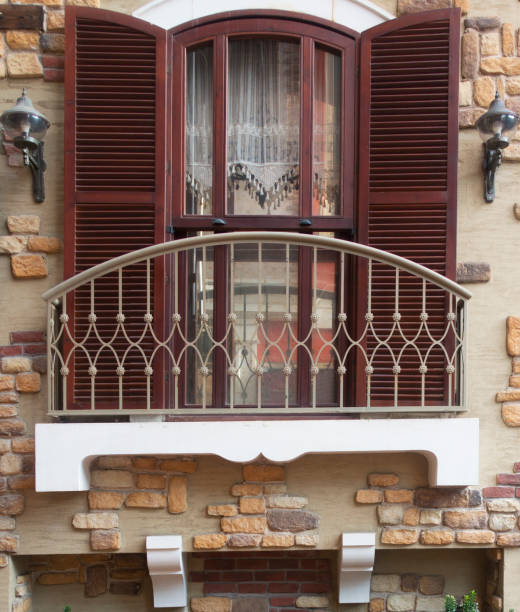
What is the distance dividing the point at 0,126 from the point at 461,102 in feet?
8.50

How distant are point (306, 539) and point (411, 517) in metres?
0.58

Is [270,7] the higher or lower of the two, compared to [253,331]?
higher

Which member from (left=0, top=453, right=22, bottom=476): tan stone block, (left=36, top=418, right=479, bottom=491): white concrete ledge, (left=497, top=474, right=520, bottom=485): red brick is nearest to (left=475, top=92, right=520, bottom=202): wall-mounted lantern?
(left=36, top=418, right=479, bottom=491): white concrete ledge

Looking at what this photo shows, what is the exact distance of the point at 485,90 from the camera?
9.86 feet

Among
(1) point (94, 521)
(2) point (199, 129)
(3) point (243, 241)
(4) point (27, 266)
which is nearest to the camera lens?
(3) point (243, 241)

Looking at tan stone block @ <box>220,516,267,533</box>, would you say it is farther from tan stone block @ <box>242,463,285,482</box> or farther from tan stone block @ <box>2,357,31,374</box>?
tan stone block @ <box>2,357,31,374</box>

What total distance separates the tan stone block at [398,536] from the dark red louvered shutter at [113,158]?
1.52 meters

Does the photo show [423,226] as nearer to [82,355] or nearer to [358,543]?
[358,543]

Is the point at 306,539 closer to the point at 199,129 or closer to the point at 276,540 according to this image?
the point at 276,540

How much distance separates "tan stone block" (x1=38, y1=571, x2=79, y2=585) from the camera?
313 centimetres

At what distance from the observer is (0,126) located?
2.98m

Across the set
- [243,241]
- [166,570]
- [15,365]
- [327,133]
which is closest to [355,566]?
[166,570]

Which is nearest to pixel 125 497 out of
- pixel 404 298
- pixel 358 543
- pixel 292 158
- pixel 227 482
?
pixel 227 482

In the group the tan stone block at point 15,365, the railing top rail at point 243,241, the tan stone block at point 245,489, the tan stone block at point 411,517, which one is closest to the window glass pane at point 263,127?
the railing top rail at point 243,241
